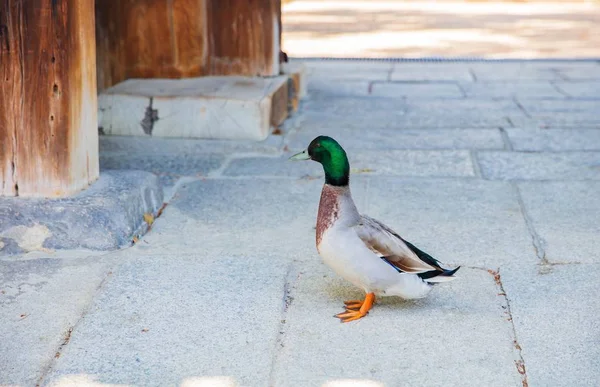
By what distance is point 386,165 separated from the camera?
17.0 ft

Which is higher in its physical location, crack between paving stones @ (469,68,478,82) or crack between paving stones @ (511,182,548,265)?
crack between paving stones @ (469,68,478,82)

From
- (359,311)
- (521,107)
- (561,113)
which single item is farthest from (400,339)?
(521,107)

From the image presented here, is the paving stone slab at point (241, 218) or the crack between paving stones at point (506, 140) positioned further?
the crack between paving stones at point (506, 140)

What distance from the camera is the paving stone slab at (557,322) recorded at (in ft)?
8.95

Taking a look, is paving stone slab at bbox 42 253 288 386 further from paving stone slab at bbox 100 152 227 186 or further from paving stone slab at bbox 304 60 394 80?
paving stone slab at bbox 304 60 394 80

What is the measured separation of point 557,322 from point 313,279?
925 millimetres

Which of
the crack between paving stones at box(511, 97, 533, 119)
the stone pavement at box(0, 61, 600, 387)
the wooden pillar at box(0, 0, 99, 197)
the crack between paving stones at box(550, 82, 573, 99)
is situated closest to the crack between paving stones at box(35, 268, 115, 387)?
the stone pavement at box(0, 61, 600, 387)

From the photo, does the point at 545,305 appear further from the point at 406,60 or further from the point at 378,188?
the point at 406,60

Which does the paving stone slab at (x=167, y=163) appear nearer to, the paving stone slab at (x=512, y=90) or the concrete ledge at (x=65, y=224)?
the concrete ledge at (x=65, y=224)

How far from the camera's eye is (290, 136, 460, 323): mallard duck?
3037 mm

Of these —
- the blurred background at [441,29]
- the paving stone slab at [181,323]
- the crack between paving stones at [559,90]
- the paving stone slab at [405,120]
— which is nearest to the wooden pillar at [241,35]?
the paving stone slab at [405,120]

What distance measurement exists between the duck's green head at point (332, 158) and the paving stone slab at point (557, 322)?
2.52 ft

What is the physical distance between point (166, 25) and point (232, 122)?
2.95ft

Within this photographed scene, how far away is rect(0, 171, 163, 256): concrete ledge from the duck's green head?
3.43 feet
